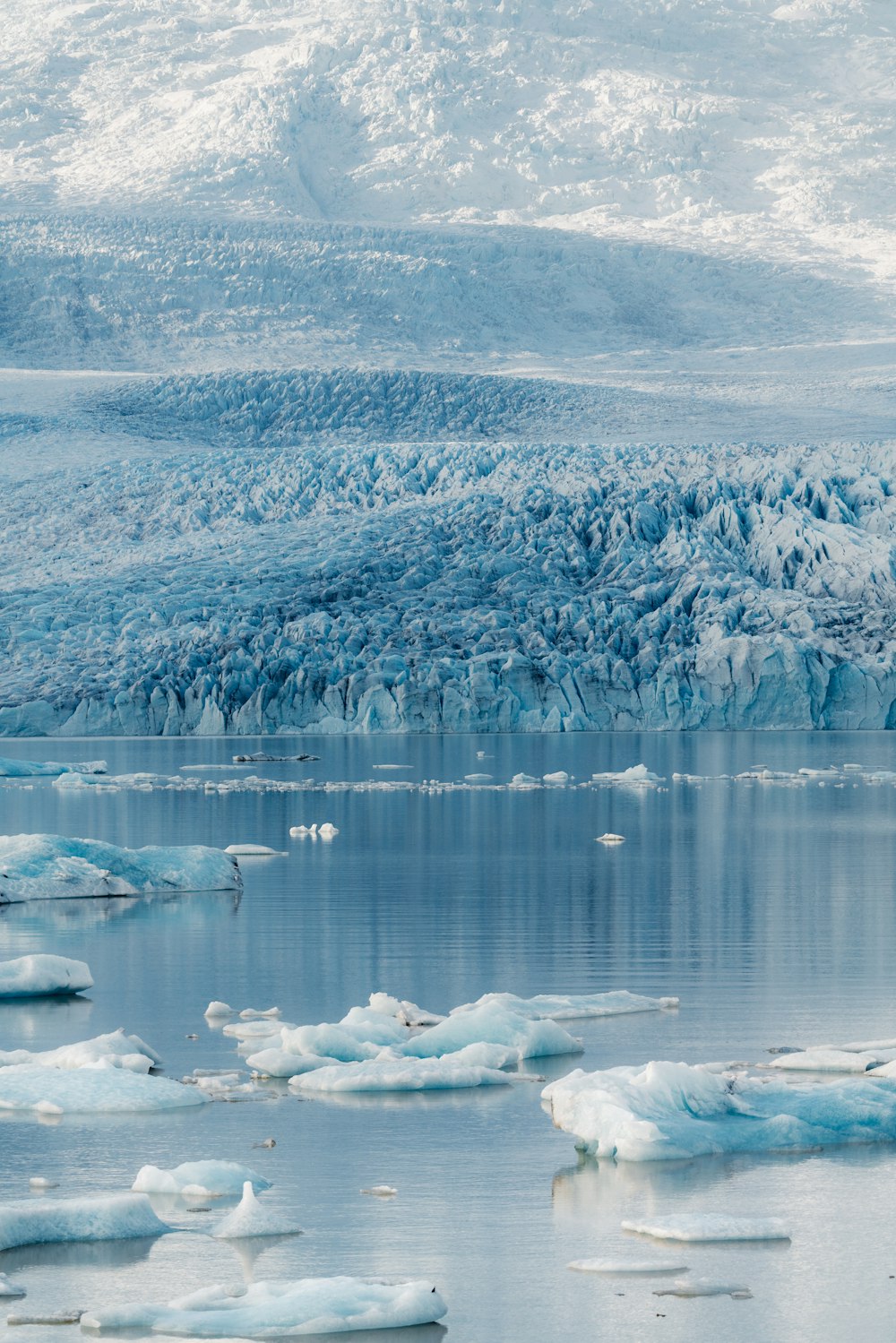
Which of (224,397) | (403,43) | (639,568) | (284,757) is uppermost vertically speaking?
(403,43)

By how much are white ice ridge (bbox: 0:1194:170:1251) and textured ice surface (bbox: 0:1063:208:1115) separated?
1196mm

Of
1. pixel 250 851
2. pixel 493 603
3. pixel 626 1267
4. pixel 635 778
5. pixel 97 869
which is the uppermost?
pixel 493 603

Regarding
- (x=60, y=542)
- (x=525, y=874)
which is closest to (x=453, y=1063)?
(x=525, y=874)

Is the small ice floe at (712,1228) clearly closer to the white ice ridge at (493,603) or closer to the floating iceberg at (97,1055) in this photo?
the floating iceberg at (97,1055)

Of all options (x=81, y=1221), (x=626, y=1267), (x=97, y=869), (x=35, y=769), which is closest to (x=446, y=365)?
(x=35, y=769)

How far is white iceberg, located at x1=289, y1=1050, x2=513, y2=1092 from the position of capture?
5887mm

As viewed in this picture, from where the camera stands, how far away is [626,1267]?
162 inches

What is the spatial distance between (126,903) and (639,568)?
77.5ft

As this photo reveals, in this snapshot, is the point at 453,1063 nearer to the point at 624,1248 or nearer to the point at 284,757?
the point at 624,1248

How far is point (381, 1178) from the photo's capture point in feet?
16.0

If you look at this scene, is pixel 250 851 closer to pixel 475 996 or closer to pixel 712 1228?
pixel 475 996

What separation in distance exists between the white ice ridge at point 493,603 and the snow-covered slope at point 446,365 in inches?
3.1

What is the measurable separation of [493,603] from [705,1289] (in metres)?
29.8

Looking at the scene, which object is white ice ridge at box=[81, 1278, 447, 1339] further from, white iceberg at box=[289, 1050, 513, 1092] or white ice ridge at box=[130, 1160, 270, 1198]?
A: white iceberg at box=[289, 1050, 513, 1092]
